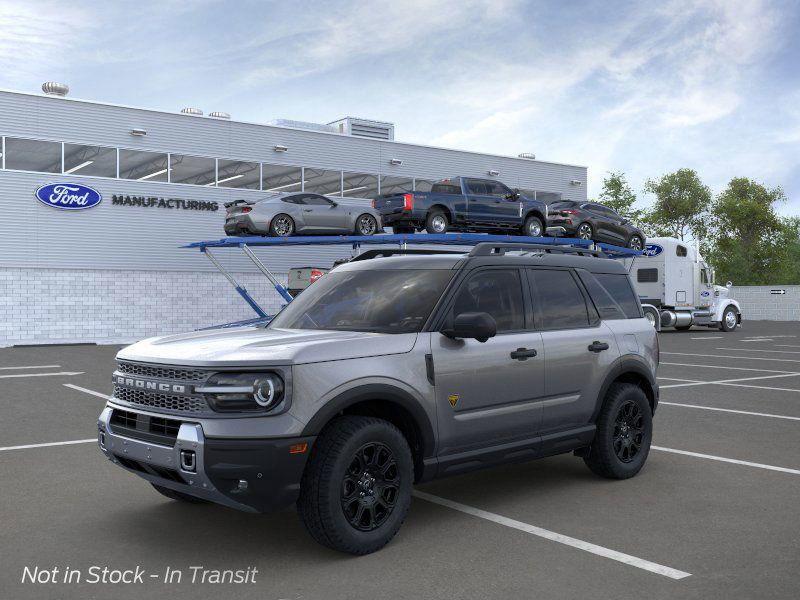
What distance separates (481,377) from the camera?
548cm

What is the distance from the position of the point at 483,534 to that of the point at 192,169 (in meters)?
27.1

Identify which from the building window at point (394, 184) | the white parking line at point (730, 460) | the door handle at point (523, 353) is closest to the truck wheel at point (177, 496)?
the door handle at point (523, 353)

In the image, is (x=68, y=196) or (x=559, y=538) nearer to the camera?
(x=559, y=538)

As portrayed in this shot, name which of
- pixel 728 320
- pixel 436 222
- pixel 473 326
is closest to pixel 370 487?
pixel 473 326

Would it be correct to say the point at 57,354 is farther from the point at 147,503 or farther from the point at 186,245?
the point at 147,503

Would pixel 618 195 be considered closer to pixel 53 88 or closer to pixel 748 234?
pixel 748 234

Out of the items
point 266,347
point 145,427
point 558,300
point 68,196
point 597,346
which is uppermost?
point 68,196

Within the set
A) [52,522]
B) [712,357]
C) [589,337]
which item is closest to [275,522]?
[52,522]

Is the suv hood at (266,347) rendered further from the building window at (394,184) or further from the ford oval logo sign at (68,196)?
the building window at (394,184)

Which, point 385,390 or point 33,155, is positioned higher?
point 33,155

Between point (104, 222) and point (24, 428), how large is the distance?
20.3 metres

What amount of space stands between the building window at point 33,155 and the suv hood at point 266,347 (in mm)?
24454

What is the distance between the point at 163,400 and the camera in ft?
15.7

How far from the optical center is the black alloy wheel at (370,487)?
472cm
